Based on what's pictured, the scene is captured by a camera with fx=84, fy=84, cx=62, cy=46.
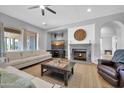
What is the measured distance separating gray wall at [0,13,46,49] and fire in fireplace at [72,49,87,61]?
3051mm

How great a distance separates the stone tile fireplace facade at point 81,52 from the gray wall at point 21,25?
9.43 ft

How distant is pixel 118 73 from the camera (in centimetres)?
208

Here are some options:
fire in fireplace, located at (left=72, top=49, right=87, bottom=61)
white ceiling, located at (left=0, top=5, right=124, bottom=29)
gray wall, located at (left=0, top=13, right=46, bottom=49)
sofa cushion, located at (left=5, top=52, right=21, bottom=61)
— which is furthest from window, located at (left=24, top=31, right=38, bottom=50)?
fire in fireplace, located at (left=72, top=49, right=87, bottom=61)

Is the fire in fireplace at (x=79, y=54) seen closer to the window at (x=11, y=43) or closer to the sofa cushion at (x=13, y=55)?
the sofa cushion at (x=13, y=55)

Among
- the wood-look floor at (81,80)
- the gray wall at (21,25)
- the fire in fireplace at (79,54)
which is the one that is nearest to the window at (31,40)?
the gray wall at (21,25)

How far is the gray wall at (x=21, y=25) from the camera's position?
4.25 m

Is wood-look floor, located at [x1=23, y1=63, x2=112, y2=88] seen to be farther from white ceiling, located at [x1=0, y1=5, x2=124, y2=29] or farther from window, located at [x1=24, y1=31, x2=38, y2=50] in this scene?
window, located at [x1=24, y1=31, x2=38, y2=50]

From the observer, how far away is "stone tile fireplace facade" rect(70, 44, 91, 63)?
5.11 meters

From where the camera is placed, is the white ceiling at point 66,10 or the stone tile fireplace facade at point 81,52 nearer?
the white ceiling at point 66,10

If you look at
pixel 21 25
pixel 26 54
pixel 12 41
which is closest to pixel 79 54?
pixel 26 54
